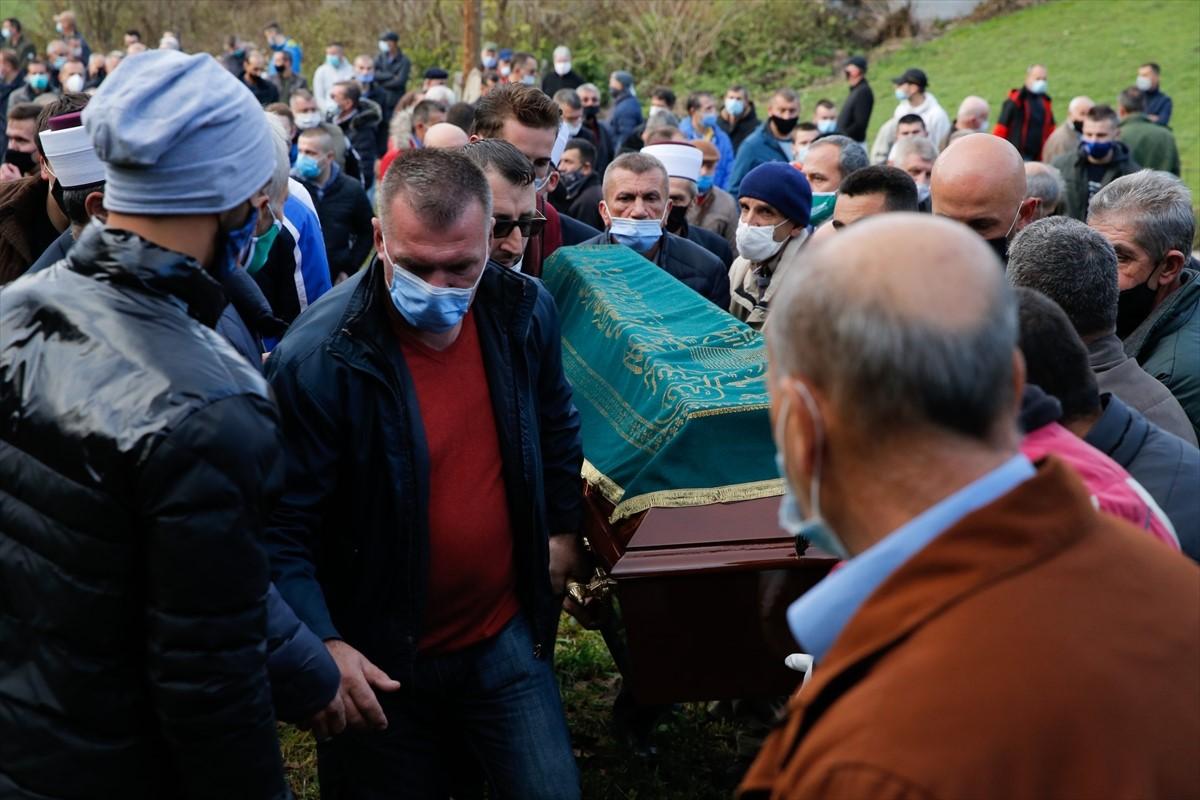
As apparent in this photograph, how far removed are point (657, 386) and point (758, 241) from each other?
6.32 feet

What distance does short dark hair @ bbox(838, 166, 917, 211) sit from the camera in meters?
4.64

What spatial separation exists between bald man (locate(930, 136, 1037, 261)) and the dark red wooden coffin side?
1.70 metres

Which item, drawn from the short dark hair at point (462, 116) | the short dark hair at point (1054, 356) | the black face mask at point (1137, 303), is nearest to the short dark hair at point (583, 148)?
the short dark hair at point (462, 116)

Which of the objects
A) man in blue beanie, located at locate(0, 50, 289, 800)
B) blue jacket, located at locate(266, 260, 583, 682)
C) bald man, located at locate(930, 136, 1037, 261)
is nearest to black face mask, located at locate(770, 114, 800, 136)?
bald man, located at locate(930, 136, 1037, 261)

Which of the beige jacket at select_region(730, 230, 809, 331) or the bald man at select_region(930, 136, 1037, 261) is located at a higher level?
the bald man at select_region(930, 136, 1037, 261)

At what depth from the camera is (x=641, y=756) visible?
4.21m

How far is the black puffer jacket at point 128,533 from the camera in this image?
186 cm

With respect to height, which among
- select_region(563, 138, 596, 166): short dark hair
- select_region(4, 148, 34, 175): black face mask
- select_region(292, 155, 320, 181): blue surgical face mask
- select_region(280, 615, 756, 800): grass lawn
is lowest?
select_region(280, 615, 756, 800): grass lawn

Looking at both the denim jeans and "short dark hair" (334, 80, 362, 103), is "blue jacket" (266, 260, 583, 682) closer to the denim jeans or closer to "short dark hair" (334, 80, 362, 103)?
the denim jeans

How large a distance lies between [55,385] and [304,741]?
107 inches

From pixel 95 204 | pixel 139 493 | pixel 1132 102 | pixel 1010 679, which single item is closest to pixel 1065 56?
pixel 1132 102

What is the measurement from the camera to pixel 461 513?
2926mm

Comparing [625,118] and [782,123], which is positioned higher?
[782,123]

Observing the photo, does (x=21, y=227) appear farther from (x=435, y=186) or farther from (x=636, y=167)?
(x=636, y=167)
